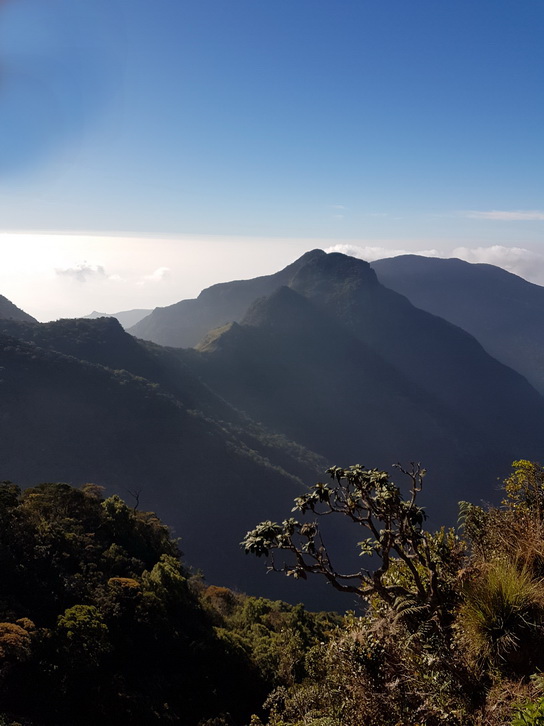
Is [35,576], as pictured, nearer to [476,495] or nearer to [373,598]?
[373,598]

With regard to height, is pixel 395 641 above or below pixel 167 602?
above

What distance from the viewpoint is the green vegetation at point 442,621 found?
241 inches

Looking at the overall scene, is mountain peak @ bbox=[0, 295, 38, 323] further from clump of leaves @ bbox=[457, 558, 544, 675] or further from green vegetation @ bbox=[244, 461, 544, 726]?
clump of leaves @ bbox=[457, 558, 544, 675]

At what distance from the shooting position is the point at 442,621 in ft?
24.3

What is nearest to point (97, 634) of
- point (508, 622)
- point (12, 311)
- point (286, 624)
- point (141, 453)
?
point (286, 624)

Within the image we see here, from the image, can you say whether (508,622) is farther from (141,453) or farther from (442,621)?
(141,453)

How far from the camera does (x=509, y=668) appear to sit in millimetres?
6176

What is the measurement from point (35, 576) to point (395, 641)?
67.4ft

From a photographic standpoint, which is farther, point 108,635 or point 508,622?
point 108,635

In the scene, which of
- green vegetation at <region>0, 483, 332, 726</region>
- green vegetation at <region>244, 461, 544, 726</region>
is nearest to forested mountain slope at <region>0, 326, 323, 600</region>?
green vegetation at <region>0, 483, 332, 726</region>

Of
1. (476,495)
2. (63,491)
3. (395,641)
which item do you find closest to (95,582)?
(63,491)

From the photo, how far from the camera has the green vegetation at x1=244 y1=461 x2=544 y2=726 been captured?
6.11m

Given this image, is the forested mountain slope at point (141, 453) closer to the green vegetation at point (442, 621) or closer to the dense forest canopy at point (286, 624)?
the dense forest canopy at point (286, 624)

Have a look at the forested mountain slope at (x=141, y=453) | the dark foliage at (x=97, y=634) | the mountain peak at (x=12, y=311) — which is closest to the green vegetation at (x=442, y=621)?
the dark foliage at (x=97, y=634)
